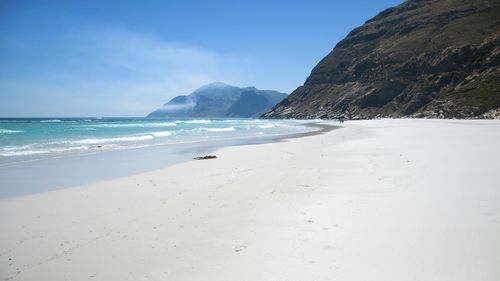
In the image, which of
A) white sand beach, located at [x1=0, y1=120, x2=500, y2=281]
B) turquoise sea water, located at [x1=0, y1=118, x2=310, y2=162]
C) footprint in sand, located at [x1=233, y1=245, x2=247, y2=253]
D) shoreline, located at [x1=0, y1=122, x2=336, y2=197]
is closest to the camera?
white sand beach, located at [x1=0, y1=120, x2=500, y2=281]

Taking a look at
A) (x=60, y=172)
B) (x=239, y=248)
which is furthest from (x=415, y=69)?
(x=239, y=248)

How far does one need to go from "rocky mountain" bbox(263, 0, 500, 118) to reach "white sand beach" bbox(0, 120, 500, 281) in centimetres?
5785

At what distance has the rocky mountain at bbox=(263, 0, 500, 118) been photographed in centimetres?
7056

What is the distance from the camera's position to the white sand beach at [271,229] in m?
4.11

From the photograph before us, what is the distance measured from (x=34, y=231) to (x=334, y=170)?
28.5 ft

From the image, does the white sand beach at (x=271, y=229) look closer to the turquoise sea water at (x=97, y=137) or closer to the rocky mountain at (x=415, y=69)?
the turquoise sea water at (x=97, y=137)

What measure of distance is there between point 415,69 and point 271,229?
108 meters

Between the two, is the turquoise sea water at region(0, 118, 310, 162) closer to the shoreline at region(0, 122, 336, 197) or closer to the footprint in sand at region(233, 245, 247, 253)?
the shoreline at region(0, 122, 336, 197)

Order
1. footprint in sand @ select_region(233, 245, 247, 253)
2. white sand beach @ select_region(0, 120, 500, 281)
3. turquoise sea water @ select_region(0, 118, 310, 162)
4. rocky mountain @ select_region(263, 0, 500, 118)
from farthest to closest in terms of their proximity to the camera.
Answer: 1. rocky mountain @ select_region(263, 0, 500, 118)
2. turquoise sea water @ select_region(0, 118, 310, 162)
3. footprint in sand @ select_region(233, 245, 247, 253)
4. white sand beach @ select_region(0, 120, 500, 281)

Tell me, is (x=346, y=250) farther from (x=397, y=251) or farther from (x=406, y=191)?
(x=406, y=191)

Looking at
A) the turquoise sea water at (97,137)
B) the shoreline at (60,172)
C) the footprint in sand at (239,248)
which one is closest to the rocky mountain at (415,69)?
the turquoise sea water at (97,137)

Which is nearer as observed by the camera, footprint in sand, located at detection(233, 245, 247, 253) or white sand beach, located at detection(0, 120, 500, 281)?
white sand beach, located at detection(0, 120, 500, 281)

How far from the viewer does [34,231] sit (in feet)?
20.2

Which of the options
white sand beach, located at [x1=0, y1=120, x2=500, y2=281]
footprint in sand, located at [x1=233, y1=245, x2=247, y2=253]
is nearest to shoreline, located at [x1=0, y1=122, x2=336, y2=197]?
white sand beach, located at [x1=0, y1=120, x2=500, y2=281]
